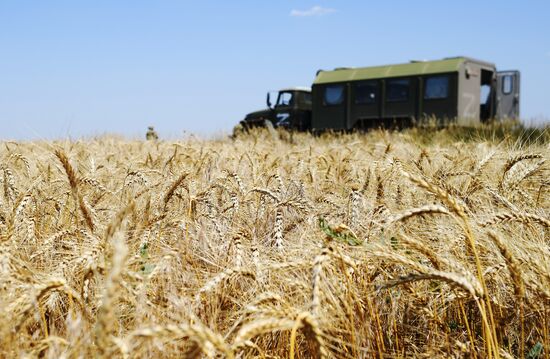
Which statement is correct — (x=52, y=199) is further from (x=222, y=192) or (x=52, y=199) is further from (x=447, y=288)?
(x=447, y=288)

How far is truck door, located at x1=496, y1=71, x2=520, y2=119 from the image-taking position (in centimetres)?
1792

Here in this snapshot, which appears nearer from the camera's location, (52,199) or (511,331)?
(511,331)

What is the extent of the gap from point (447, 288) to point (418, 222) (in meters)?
0.62

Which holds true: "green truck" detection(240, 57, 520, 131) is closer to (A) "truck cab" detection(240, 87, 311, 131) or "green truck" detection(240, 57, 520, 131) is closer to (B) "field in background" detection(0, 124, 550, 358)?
(A) "truck cab" detection(240, 87, 311, 131)

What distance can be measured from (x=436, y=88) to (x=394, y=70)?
1.48 meters

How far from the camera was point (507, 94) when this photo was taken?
59.6ft

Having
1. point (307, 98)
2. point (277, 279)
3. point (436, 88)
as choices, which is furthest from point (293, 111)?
point (277, 279)

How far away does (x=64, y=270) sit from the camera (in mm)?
1738

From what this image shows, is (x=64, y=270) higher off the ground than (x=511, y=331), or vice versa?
(x=64, y=270)

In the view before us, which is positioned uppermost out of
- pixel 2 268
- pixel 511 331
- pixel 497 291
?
pixel 2 268

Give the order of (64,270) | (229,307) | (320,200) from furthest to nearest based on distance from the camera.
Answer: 1. (320,200)
2. (229,307)
3. (64,270)

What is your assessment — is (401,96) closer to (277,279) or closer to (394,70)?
(394,70)

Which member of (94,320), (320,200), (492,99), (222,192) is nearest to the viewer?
(94,320)

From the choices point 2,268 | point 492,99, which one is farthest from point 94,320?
point 492,99
